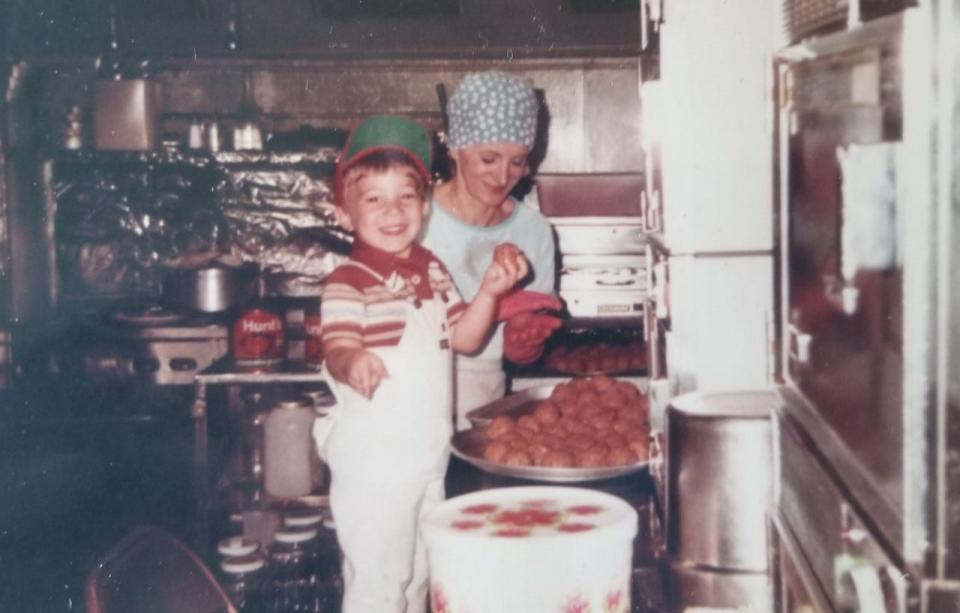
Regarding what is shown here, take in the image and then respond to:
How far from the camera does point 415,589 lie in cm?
231

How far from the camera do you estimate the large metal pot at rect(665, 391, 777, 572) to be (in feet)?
4.84

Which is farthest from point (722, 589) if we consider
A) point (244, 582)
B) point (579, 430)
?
point (244, 582)

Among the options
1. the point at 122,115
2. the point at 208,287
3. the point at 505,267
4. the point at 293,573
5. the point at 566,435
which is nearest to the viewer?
the point at 505,267

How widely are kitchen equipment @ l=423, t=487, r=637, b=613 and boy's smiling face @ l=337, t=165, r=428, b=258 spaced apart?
0.96 metres

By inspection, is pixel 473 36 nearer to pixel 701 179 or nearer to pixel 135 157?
pixel 135 157

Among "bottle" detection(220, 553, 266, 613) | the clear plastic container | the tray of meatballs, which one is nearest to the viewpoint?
the tray of meatballs

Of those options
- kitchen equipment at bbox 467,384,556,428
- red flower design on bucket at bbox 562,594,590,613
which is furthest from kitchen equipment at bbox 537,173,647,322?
red flower design on bucket at bbox 562,594,590,613

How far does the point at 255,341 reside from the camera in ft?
13.1

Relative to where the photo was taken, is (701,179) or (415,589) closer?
(701,179)

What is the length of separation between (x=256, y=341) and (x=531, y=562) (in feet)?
9.43

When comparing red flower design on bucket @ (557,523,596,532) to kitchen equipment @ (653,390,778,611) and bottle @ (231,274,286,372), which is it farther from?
bottle @ (231,274,286,372)

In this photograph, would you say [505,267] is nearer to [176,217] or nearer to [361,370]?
[361,370]

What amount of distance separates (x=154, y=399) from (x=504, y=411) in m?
2.16

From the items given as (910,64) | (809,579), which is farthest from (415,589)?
(910,64)
